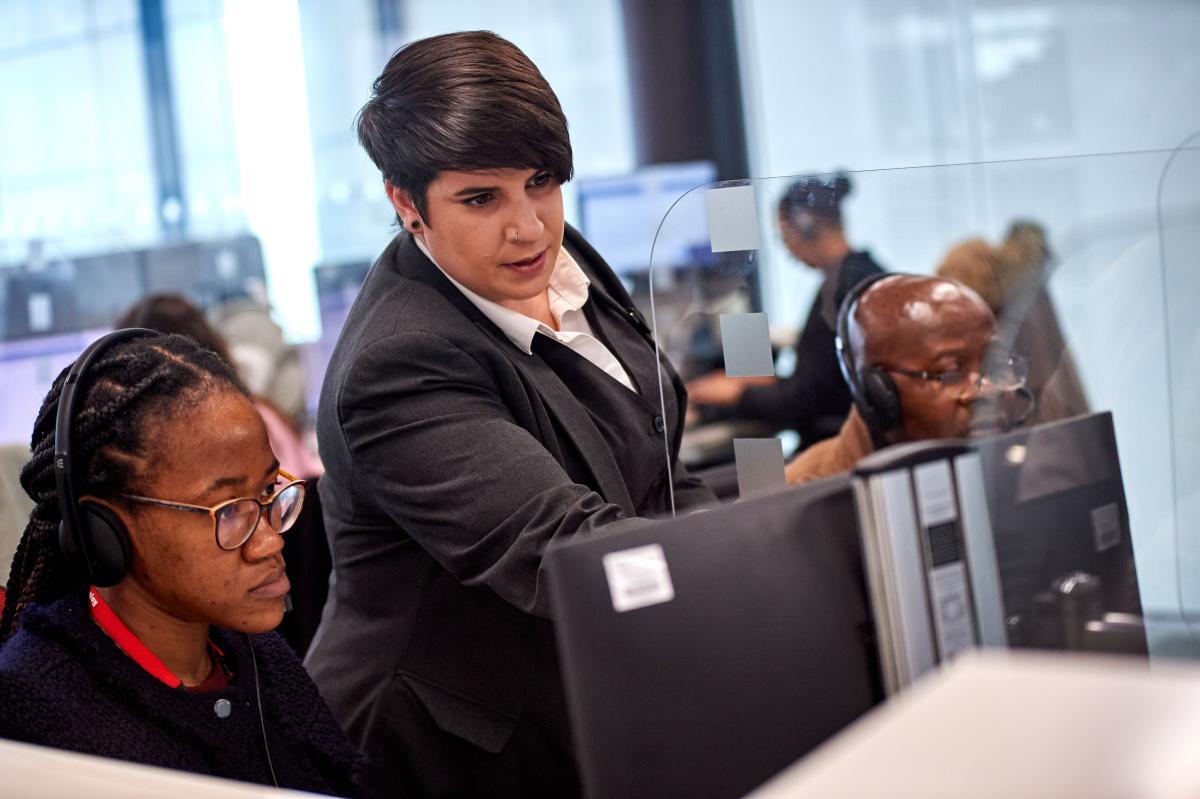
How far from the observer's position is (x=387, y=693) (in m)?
1.37

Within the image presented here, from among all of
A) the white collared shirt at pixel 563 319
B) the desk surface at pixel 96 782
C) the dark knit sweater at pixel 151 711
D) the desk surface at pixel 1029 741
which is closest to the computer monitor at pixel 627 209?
the white collared shirt at pixel 563 319

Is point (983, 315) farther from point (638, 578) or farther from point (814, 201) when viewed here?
point (638, 578)

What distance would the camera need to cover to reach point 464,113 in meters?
1.26

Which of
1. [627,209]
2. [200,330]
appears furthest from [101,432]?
[627,209]

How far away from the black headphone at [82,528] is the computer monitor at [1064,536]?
711 mm

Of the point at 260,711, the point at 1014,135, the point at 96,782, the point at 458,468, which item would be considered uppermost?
the point at 1014,135

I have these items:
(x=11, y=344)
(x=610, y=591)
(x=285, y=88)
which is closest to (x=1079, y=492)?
(x=610, y=591)

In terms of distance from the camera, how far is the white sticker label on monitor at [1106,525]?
1.01m

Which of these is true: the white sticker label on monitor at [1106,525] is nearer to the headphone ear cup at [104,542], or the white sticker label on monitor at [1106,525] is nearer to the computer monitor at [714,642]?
the computer monitor at [714,642]

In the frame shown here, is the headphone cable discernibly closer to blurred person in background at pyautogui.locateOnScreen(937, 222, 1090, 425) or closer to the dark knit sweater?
the dark knit sweater

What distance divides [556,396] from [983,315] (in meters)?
0.42

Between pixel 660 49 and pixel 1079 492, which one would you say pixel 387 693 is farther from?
pixel 660 49

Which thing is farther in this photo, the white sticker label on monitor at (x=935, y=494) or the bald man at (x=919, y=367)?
the bald man at (x=919, y=367)

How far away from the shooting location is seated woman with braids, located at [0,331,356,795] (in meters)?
1.11
